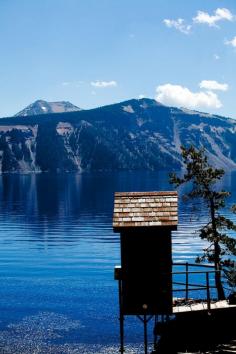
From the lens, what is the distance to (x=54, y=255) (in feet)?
230

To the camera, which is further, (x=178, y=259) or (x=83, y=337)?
(x=178, y=259)

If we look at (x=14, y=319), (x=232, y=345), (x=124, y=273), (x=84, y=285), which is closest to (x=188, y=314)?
(x=232, y=345)

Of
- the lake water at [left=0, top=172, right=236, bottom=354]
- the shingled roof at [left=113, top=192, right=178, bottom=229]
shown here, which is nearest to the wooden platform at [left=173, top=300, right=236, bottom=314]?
the shingled roof at [left=113, top=192, right=178, bottom=229]

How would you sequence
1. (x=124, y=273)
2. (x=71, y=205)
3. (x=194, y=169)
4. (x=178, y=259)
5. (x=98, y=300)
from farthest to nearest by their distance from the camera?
(x=71, y=205) → (x=178, y=259) → (x=98, y=300) → (x=194, y=169) → (x=124, y=273)

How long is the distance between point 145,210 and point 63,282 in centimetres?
3219

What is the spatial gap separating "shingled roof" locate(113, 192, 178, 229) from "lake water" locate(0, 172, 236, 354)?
13.0 metres

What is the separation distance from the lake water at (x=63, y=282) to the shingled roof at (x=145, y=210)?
1298 cm

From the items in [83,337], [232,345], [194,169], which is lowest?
[83,337]

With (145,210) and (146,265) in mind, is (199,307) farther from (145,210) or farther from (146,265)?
(145,210)

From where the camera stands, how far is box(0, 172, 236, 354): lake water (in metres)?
35.7

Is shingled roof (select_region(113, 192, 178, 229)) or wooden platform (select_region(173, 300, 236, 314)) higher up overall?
shingled roof (select_region(113, 192, 178, 229))

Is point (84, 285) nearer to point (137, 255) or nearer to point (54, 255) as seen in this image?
point (54, 255)

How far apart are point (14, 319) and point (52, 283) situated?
43.9 ft

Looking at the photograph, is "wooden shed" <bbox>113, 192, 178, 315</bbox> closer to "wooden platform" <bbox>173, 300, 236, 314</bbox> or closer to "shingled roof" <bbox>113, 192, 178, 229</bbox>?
"shingled roof" <bbox>113, 192, 178, 229</bbox>
